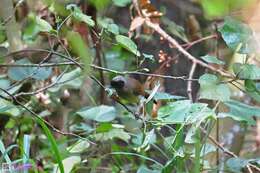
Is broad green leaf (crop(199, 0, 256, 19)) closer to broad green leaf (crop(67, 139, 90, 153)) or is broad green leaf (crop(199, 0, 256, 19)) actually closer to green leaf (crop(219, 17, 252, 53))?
green leaf (crop(219, 17, 252, 53))

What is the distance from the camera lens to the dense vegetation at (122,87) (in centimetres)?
105

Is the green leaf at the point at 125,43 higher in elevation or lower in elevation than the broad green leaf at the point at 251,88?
higher

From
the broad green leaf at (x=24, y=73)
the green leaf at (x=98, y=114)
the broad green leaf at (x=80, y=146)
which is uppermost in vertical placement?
the broad green leaf at (x=24, y=73)

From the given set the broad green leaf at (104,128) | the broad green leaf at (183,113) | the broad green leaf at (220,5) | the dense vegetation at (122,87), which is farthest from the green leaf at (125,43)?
the broad green leaf at (220,5)

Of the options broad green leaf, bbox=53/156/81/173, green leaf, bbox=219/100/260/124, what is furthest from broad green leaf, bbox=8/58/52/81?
green leaf, bbox=219/100/260/124

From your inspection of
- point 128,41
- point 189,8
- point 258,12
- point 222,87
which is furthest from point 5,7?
point 189,8

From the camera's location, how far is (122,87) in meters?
1.20

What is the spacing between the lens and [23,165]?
1.06 metres

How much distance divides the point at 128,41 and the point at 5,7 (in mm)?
356

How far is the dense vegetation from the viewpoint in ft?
3.45

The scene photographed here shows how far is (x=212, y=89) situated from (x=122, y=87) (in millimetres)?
222

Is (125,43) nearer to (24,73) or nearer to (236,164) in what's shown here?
(236,164)

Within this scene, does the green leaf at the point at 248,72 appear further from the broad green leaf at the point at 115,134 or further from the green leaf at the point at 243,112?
the broad green leaf at the point at 115,134

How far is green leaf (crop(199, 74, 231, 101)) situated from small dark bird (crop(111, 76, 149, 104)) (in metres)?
0.17
